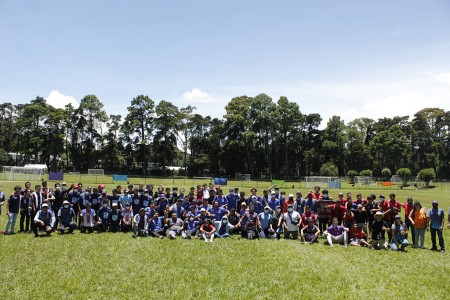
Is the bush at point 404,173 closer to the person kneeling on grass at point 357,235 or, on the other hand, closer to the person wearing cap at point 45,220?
the person kneeling on grass at point 357,235

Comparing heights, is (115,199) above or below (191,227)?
above

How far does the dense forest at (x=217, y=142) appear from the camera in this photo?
79.0 m

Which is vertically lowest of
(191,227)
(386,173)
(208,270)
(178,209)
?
(208,270)

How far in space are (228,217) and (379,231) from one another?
6.10 m

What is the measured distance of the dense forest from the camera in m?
79.0

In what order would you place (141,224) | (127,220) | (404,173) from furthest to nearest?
(404,173)
(127,220)
(141,224)

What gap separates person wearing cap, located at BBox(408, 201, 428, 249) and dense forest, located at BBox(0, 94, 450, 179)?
63.4m

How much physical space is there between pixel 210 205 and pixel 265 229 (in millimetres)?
2725

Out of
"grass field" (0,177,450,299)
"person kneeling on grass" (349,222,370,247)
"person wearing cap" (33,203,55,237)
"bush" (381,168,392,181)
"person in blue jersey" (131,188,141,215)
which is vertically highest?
"bush" (381,168,392,181)

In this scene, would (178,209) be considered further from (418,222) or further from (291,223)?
(418,222)

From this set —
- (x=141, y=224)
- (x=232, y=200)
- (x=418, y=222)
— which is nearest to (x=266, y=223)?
(x=232, y=200)

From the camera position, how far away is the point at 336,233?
13477mm

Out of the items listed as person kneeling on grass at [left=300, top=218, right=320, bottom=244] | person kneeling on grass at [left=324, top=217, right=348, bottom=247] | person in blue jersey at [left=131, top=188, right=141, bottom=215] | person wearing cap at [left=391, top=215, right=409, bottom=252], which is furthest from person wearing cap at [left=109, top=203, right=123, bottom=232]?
person wearing cap at [left=391, top=215, right=409, bottom=252]

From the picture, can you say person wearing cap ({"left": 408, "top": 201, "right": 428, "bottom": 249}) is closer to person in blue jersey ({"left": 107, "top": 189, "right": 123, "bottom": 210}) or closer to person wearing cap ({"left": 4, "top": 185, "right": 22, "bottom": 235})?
person in blue jersey ({"left": 107, "top": 189, "right": 123, "bottom": 210})
